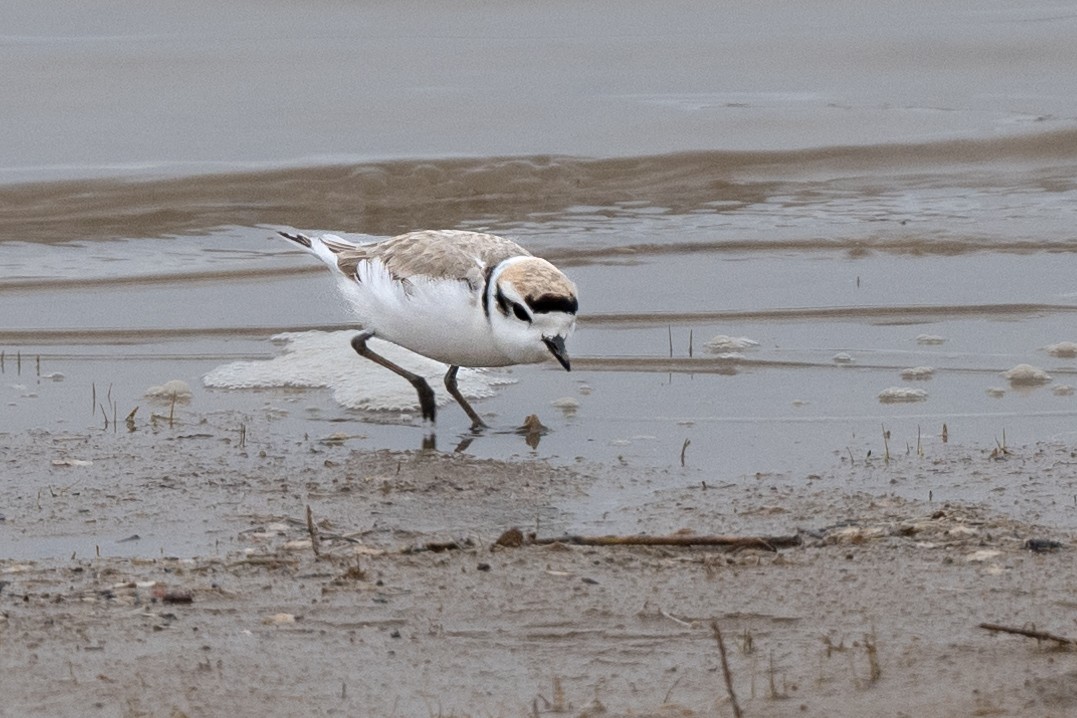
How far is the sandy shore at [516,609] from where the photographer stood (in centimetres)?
356

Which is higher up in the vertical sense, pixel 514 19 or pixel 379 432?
pixel 514 19

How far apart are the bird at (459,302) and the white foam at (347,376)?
16 centimetres

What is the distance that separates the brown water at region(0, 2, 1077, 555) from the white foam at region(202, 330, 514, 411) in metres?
0.12

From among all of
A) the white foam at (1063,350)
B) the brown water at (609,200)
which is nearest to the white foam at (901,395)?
the brown water at (609,200)

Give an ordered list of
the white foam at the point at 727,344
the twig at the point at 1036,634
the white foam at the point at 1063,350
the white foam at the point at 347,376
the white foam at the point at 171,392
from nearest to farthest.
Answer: the twig at the point at 1036,634
the white foam at the point at 171,392
the white foam at the point at 347,376
the white foam at the point at 1063,350
the white foam at the point at 727,344

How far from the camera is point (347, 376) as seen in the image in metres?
7.56

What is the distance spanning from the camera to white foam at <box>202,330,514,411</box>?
7.30 meters

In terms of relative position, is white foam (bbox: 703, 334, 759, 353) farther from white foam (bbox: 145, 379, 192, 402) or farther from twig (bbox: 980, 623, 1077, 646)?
twig (bbox: 980, 623, 1077, 646)

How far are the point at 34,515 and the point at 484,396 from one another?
106 inches

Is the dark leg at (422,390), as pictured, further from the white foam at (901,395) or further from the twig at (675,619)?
the twig at (675,619)

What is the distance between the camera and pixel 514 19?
19.1 metres

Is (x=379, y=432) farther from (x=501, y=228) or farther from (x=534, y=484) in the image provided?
(x=501, y=228)

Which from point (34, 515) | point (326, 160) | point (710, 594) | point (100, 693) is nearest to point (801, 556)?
point (710, 594)

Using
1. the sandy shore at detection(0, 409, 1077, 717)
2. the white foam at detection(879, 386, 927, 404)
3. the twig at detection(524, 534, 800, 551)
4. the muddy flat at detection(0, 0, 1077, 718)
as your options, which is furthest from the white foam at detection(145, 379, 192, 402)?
the white foam at detection(879, 386, 927, 404)
